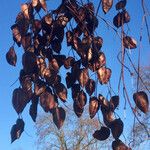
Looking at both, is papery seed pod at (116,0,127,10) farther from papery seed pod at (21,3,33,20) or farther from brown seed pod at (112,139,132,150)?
brown seed pod at (112,139,132,150)

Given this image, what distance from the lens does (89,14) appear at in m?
1.70

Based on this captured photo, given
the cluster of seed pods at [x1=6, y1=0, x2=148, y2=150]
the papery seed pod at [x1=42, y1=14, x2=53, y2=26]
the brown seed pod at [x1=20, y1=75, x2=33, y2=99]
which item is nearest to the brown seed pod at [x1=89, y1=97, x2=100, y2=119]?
the cluster of seed pods at [x1=6, y1=0, x2=148, y2=150]

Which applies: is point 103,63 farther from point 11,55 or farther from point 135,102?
point 11,55

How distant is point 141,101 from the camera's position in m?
1.54

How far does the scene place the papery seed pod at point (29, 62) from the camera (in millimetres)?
1540

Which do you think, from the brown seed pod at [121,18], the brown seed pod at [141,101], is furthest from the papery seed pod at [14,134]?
the brown seed pod at [121,18]

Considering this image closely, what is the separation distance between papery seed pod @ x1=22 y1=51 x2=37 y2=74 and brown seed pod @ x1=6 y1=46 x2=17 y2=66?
5.4 inches

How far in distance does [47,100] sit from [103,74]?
223 mm

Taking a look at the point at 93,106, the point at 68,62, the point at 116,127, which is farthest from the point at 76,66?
the point at 116,127

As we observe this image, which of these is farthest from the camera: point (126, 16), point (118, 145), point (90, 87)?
point (126, 16)

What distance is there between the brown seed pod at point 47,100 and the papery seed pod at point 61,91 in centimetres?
3

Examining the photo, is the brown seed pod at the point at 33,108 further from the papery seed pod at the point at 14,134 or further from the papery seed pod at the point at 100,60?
the papery seed pod at the point at 100,60

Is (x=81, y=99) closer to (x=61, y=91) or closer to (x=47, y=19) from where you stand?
(x=61, y=91)

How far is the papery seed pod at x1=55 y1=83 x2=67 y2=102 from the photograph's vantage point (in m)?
1.55
